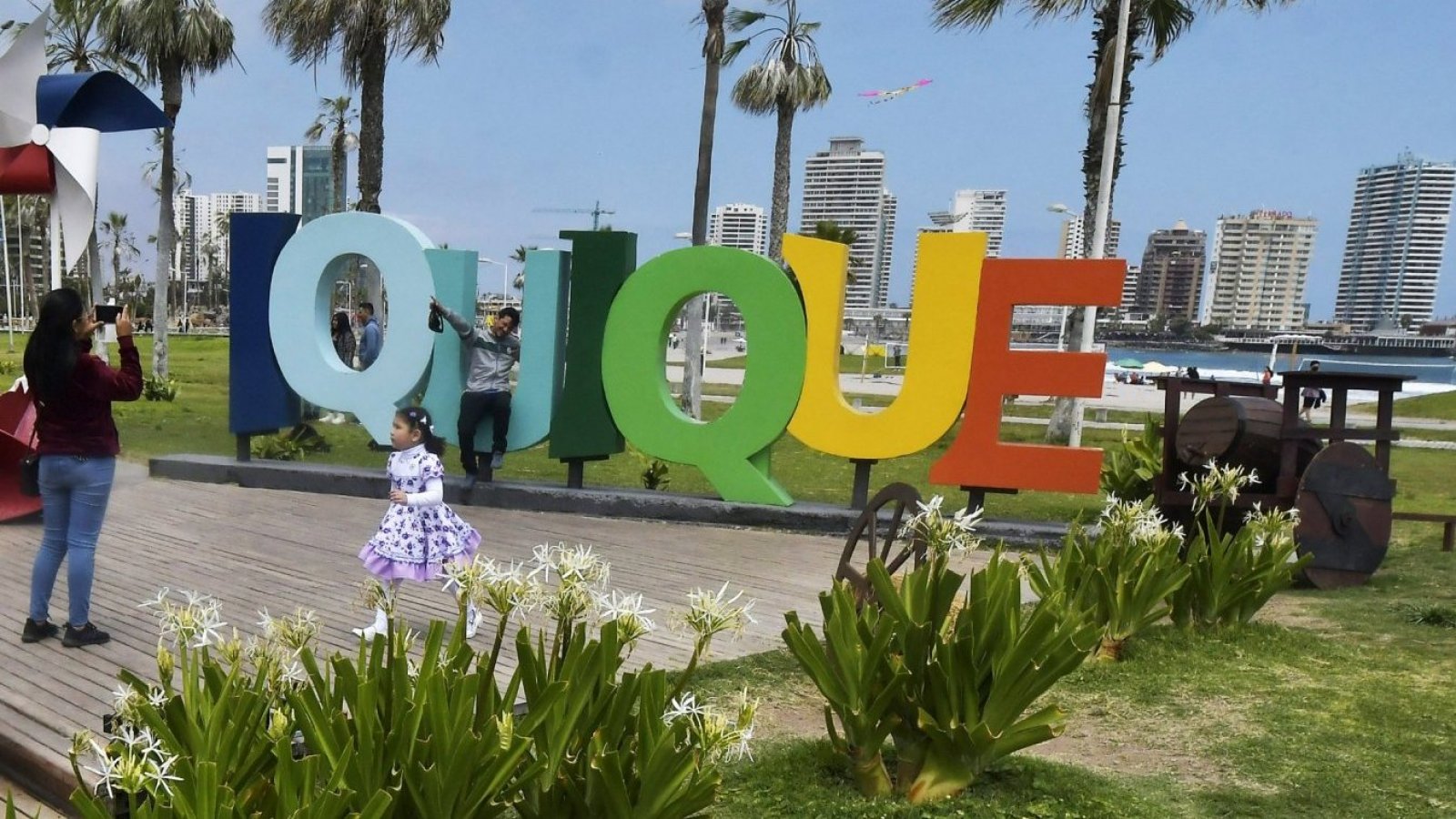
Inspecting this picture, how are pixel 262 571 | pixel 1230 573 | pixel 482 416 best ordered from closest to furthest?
pixel 1230 573
pixel 262 571
pixel 482 416

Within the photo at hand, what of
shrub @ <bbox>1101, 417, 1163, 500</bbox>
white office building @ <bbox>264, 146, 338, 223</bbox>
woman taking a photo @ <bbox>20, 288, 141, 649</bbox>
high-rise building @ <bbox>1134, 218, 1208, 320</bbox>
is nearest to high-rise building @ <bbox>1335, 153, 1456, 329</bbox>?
high-rise building @ <bbox>1134, 218, 1208, 320</bbox>

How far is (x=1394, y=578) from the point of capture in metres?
8.30

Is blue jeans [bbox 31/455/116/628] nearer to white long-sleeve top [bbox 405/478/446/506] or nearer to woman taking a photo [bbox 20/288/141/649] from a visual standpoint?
woman taking a photo [bbox 20/288/141/649]

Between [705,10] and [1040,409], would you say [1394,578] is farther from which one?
[1040,409]

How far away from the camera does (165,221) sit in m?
22.0

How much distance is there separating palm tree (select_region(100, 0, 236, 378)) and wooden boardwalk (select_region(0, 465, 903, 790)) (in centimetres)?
1306

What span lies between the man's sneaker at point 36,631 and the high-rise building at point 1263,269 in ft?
597

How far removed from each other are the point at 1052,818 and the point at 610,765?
67.9 inches

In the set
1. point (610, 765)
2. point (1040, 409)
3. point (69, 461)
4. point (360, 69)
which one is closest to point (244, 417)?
point (69, 461)

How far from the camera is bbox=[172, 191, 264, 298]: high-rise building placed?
266 ft

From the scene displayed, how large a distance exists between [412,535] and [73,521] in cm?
167

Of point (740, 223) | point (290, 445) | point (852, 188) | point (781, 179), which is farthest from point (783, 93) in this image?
point (740, 223)

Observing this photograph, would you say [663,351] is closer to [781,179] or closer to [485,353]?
[485,353]

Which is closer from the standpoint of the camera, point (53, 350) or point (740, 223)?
point (53, 350)
